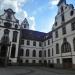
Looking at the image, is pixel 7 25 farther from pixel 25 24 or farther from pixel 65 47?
pixel 65 47

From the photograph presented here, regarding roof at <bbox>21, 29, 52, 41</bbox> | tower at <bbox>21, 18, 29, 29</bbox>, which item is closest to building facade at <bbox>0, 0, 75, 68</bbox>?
roof at <bbox>21, 29, 52, 41</bbox>

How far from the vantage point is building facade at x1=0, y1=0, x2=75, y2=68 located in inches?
1117

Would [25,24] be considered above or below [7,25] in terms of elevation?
above

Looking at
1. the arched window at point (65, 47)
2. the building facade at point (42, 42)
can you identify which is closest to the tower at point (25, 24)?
the building facade at point (42, 42)

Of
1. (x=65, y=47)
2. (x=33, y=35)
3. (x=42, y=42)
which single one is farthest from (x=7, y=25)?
(x=65, y=47)

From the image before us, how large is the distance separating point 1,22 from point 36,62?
20872 millimetres

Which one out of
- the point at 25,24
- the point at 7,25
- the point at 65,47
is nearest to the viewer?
the point at 65,47

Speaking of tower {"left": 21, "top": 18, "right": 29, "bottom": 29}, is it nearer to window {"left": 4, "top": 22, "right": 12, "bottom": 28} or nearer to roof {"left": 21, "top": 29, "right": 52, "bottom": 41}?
roof {"left": 21, "top": 29, "right": 52, "bottom": 41}

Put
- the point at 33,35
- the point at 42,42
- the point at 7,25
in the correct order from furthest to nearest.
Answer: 1. the point at 33,35
2. the point at 42,42
3. the point at 7,25

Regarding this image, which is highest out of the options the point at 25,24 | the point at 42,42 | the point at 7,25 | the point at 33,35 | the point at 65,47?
the point at 25,24

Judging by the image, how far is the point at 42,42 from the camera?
1935 inches

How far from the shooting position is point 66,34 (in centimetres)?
2914

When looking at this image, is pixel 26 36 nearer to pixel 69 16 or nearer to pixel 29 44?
pixel 29 44

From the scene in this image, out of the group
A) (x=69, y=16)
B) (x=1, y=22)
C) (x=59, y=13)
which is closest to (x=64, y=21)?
(x=69, y=16)
